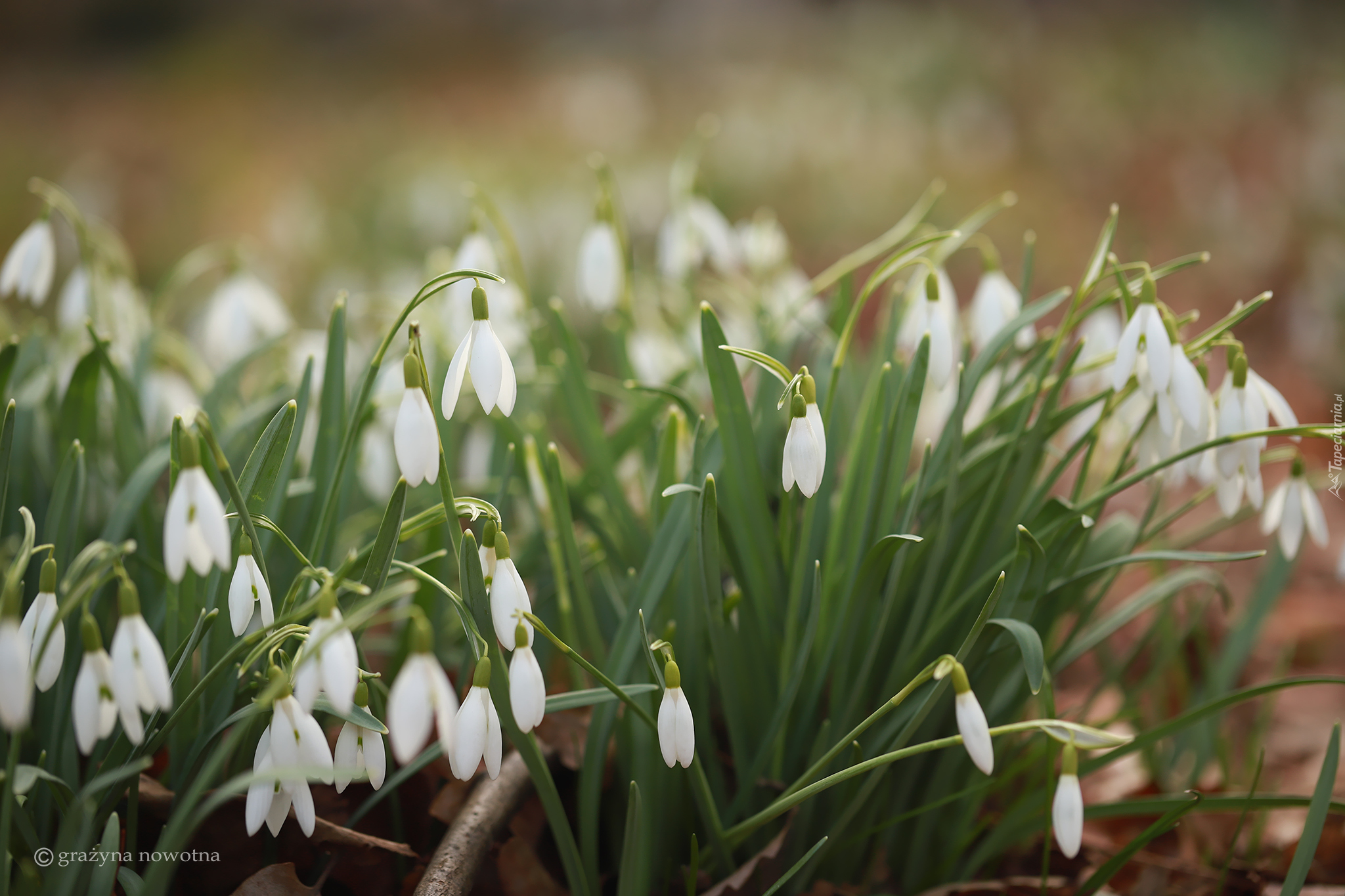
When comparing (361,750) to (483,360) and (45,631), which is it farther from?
(483,360)

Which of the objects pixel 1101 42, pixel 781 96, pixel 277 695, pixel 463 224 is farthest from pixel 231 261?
pixel 1101 42

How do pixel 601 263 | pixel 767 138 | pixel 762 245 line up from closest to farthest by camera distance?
pixel 601 263 → pixel 762 245 → pixel 767 138

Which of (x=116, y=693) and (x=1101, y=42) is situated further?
(x=1101, y=42)

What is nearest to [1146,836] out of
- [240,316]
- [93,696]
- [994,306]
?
[994,306]

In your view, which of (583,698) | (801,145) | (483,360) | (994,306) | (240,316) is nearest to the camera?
(483,360)

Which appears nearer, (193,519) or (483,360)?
(193,519)

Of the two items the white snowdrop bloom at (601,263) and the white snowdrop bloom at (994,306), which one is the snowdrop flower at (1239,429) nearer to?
the white snowdrop bloom at (994,306)

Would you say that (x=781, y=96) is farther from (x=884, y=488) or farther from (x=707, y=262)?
(x=884, y=488)
